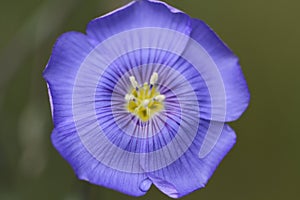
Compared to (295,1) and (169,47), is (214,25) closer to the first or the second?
(295,1)

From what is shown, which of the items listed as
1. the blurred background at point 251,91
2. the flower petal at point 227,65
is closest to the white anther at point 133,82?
the flower petal at point 227,65

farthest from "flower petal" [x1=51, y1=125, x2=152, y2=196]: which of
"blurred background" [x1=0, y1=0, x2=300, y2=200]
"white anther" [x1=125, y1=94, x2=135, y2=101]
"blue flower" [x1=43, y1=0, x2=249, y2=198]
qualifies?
"blurred background" [x1=0, y1=0, x2=300, y2=200]

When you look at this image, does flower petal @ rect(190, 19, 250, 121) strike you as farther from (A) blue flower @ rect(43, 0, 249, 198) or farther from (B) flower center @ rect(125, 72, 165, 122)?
(B) flower center @ rect(125, 72, 165, 122)

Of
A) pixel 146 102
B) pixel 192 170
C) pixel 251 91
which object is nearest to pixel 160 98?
pixel 146 102

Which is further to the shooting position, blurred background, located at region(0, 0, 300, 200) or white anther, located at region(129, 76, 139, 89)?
blurred background, located at region(0, 0, 300, 200)

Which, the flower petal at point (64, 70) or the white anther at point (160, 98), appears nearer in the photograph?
the flower petal at point (64, 70)

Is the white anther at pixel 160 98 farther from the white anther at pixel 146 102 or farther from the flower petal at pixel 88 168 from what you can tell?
the flower petal at pixel 88 168

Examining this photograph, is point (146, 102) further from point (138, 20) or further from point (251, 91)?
point (251, 91)
